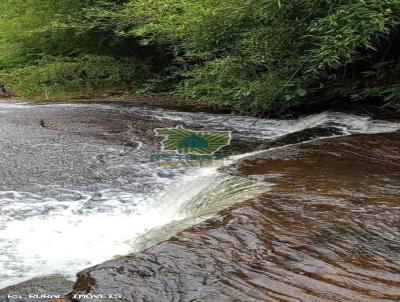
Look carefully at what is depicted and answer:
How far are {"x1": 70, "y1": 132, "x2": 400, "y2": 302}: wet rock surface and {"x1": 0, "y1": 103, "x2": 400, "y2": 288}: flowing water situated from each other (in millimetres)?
330

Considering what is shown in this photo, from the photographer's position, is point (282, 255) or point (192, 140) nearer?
point (282, 255)

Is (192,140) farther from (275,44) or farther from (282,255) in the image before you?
(282,255)

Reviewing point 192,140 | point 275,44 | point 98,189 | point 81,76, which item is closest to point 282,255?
point 98,189

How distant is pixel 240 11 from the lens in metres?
6.90

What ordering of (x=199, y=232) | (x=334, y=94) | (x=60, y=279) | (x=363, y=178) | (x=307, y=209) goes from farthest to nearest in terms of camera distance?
(x=334, y=94)
(x=363, y=178)
(x=307, y=209)
(x=199, y=232)
(x=60, y=279)

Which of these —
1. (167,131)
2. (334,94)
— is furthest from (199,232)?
(334,94)

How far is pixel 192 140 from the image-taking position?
686cm

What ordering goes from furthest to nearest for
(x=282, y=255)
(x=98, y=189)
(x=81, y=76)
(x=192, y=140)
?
(x=81, y=76), (x=192, y=140), (x=98, y=189), (x=282, y=255)

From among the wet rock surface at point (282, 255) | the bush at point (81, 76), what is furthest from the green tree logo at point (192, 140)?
the bush at point (81, 76)

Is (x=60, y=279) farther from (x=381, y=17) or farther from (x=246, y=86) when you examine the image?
(x=246, y=86)

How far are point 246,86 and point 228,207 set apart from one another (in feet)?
Answer: 13.6

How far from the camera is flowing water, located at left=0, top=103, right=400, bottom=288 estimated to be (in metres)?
3.36

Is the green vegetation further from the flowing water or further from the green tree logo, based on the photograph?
the green tree logo

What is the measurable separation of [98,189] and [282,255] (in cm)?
246
